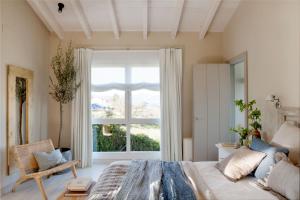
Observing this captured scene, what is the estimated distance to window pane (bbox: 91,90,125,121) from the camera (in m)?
4.94

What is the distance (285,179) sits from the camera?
1741mm

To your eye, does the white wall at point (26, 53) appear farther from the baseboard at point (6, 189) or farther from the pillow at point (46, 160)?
the pillow at point (46, 160)

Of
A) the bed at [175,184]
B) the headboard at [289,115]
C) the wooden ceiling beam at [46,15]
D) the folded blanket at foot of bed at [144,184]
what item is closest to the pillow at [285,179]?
the bed at [175,184]

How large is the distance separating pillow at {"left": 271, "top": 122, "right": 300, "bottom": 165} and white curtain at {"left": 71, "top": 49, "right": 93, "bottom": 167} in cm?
338

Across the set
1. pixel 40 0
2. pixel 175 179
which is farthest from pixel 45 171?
pixel 40 0

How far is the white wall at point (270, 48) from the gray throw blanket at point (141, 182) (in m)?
1.65

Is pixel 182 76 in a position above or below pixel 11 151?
above

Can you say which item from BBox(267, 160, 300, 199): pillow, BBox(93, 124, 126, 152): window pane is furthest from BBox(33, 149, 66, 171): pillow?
BBox(267, 160, 300, 199): pillow

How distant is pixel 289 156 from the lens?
2.16 metres

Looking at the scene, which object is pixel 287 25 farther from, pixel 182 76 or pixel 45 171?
pixel 45 171

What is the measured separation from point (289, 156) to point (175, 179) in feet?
3.44

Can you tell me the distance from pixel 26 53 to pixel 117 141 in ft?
7.71

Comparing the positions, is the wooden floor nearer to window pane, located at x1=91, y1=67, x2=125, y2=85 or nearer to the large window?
the large window

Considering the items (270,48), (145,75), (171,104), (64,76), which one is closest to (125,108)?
(145,75)
